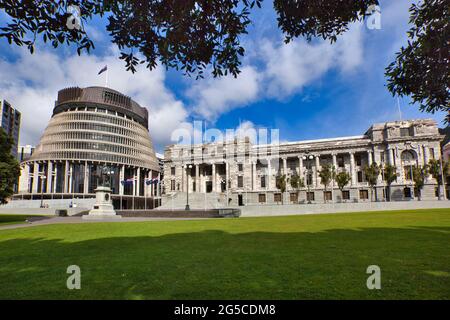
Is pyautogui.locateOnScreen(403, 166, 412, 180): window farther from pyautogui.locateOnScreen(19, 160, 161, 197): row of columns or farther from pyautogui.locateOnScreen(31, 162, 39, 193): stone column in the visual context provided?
pyautogui.locateOnScreen(31, 162, 39, 193): stone column

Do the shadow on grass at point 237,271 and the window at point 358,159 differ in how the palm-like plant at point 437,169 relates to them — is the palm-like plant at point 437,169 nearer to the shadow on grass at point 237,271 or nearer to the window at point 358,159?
the window at point 358,159

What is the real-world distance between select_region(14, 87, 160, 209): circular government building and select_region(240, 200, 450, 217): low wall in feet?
188

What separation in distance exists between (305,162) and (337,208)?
1342 inches

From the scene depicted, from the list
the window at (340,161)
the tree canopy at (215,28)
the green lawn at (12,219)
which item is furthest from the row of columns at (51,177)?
the tree canopy at (215,28)

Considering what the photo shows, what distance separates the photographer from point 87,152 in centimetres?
9656

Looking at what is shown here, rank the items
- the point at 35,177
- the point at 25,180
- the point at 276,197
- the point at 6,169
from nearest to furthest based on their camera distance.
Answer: the point at 6,169
the point at 276,197
the point at 35,177
the point at 25,180

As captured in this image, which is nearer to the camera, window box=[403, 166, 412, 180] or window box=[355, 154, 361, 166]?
window box=[403, 166, 412, 180]

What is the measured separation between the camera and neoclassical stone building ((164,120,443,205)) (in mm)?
66188

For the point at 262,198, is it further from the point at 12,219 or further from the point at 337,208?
the point at 12,219

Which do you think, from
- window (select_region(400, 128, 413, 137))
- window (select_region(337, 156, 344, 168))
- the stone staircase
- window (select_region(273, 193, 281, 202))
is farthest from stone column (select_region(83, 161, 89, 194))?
window (select_region(400, 128, 413, 137))

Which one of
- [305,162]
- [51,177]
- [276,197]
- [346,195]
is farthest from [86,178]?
[346,195]

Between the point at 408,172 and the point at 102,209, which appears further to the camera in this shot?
the point at 408,172

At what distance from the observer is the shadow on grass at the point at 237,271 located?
5.08 m
